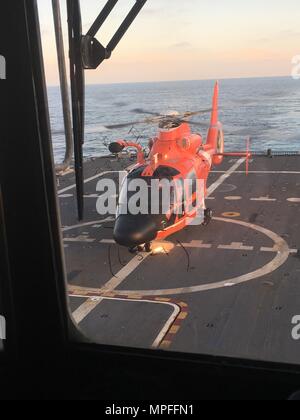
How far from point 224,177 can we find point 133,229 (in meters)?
9.15

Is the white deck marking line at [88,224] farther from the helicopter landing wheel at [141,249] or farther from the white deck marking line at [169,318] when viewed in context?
the white deck marking line at [169,318]

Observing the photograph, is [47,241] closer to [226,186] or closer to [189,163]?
[189,163]

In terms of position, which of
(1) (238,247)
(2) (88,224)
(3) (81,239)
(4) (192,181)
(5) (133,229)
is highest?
(4) (192,181)

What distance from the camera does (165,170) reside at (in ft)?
29.6

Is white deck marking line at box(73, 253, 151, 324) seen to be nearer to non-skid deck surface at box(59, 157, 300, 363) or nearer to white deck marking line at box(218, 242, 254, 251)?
non-skid deck surface at box(59, 157, 300, 363)

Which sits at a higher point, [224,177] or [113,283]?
[224,177]

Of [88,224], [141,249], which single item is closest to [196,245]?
[141,249]

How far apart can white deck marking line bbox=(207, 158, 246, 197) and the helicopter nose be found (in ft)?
19.7

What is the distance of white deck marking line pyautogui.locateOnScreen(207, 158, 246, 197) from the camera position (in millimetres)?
14758

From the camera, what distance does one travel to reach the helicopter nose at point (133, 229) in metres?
8.19

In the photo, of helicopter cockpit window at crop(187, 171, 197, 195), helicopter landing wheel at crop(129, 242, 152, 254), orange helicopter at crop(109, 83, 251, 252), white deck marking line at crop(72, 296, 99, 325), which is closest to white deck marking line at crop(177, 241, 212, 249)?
orange helicopter at crop(109, 83, 251, 252)

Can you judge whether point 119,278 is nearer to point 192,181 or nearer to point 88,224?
point 192,181

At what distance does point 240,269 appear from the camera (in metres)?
8.05

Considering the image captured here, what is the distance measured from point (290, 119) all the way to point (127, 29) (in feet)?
139
